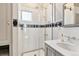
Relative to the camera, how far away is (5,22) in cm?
142

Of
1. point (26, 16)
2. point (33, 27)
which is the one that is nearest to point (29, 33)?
point (33, 27)

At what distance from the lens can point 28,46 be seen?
4.75 feet

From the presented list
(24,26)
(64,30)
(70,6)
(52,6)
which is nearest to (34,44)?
(24,26)

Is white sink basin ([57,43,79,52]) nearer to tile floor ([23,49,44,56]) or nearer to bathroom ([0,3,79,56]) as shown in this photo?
bathroom ([0,3,79,56])

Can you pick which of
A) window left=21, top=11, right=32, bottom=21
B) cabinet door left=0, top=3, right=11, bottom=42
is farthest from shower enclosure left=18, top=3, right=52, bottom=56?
cabinet door left=0, top=3, right=11, bottom=42

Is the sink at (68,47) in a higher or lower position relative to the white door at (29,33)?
lower

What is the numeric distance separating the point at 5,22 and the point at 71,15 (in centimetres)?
78

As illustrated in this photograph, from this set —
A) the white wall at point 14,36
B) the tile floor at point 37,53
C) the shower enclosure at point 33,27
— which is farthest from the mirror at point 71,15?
the white wall at point 14,36

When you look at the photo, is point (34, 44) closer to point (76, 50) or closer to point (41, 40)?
point (41, 40)

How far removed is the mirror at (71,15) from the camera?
4.73 ft

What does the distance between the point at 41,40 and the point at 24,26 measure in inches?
10.3

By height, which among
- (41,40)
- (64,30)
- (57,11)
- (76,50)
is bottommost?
(76,50)

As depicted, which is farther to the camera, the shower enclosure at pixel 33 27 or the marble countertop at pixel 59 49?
the shower enclosure at pixel 33 27

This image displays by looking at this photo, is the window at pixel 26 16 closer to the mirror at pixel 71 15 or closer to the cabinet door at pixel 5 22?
the cabinet door at pixel 5 22
